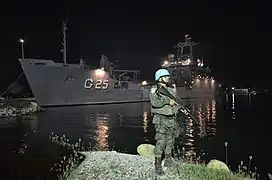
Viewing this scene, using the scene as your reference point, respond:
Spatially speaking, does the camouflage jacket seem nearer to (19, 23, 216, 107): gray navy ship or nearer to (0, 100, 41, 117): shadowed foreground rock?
(0, 100, 41, 117): shadowed foreground rock

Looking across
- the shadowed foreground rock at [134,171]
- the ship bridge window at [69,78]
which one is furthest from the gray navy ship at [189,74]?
the shadowed foreground rock at [134,171]

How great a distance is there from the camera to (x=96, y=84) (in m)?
56.0

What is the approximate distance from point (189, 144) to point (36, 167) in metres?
8.37

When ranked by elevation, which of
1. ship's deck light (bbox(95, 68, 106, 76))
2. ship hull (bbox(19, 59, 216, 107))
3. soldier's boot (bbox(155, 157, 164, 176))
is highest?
ship's deck light (bbox(95, 68, 106, 76))

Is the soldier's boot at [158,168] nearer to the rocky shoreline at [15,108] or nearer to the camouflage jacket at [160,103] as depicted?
the camouflage jacket at [160,103]

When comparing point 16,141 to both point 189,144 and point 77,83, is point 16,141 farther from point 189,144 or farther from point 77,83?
point 77,83

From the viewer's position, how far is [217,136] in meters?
20.1

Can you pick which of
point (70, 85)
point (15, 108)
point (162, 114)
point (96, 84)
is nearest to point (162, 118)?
point (162, 114)

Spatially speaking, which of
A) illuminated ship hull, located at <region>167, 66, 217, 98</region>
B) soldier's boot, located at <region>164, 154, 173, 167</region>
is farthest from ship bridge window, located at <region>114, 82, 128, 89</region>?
soldier's boot, located at <region>164, 154, 173, 167</region>

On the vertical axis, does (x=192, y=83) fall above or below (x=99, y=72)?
below

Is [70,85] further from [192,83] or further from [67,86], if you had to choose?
[192,83]

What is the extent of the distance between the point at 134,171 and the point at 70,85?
150ft

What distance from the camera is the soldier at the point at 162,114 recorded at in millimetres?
7684

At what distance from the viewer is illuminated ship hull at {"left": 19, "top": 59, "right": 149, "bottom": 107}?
162 ft
